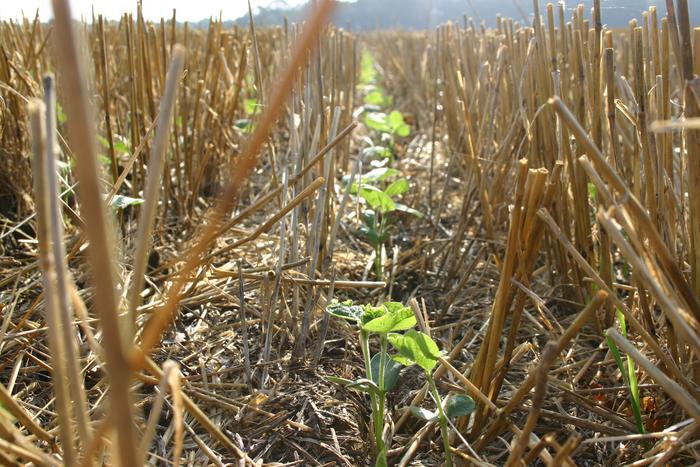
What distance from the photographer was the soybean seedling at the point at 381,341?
2.44 ft

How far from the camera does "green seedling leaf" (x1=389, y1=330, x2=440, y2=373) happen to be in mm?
729

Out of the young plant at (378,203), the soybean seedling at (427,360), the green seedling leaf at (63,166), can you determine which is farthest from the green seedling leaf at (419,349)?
the green seedling leaf at (63,166)

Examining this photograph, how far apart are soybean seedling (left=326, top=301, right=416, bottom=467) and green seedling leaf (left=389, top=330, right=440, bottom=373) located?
16 millimetres

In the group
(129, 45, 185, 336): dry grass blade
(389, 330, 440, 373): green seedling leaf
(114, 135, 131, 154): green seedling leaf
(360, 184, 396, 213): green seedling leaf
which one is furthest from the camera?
(114, 135, 131, 154): green seedling leaf

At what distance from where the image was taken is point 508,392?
40.0 inches

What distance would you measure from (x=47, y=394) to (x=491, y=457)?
2.24 ft

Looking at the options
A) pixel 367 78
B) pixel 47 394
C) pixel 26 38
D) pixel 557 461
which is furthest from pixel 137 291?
pixel 367 78

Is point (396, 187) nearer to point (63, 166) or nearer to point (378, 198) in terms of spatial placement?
point (378, 198)

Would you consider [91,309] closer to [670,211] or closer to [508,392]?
[508,392]

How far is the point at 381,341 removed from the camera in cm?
81

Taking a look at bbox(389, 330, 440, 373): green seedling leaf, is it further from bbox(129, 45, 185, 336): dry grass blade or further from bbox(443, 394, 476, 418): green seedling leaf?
bbox(129, 45, 185, 336): dry grass blade

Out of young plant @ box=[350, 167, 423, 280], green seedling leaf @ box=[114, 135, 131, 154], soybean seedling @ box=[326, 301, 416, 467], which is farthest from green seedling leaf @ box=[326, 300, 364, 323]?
green seedling leaf @ box=[114, 135, 131, 154]

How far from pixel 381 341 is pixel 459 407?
0.42 feet

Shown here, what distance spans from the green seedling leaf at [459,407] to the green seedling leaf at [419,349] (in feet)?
0.20
